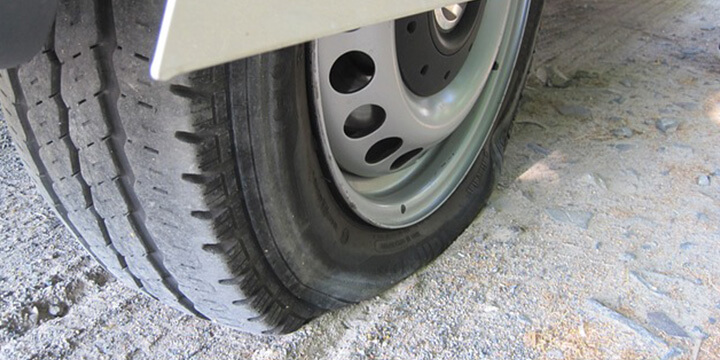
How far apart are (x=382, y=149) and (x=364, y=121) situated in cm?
11

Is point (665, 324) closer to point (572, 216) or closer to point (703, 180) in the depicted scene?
point (572, 216)

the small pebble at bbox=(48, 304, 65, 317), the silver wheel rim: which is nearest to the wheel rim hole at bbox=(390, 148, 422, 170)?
the silver wheel rim

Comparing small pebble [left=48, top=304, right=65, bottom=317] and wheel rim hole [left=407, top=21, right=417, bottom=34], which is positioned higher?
wheel rim hole [left=407, top=21, right=417, bottom=34]

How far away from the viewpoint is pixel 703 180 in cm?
165

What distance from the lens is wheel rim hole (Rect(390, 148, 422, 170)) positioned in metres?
1.26

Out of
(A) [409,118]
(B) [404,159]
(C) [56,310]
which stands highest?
(A) [409,118]

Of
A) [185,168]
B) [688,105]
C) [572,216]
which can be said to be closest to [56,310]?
[185,168]

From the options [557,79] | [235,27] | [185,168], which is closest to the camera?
[235,27]

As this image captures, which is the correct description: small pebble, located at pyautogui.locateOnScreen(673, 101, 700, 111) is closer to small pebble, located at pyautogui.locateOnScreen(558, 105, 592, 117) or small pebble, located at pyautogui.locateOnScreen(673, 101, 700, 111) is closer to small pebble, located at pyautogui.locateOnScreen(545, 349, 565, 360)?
small pebble, located at pyautogui.locateOnScreen(558, 105, 592, 117)

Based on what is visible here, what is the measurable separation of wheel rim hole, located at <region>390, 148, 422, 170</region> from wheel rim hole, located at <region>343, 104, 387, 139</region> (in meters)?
0.16

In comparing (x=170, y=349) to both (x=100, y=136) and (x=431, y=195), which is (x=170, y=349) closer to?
(x=100, y=136)

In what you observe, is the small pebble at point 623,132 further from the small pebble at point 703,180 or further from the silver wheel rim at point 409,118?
the silver wheel rim at point 409,118

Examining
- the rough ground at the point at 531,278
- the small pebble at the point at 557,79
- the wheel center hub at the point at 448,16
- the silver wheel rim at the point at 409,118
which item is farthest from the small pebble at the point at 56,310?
the small pebble at the point at 557,79

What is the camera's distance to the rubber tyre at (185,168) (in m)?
0.75
